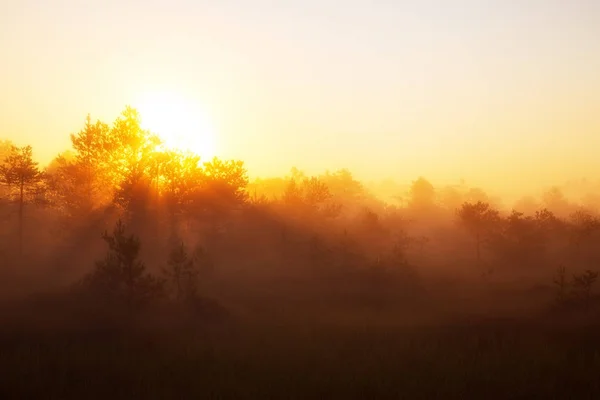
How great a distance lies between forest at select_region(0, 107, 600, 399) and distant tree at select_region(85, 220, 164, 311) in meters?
0.12

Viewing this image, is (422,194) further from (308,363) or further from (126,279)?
(308,363)

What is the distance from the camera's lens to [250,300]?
37406mm

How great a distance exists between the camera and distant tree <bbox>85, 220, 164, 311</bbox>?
29125mm

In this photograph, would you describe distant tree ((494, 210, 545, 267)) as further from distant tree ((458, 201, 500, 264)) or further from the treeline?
distant tree ((458, 201, 500, 264))

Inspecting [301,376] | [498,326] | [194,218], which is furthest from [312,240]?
[301,376]

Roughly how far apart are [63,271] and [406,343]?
128 feet

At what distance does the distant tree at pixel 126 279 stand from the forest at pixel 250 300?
12cm

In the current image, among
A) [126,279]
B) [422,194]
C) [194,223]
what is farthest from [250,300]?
[422,194]

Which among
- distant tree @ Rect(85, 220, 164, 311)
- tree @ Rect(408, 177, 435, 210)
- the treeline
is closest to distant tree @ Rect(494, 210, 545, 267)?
the treeline

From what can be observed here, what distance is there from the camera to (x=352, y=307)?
3619cm

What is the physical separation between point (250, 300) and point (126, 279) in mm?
10426

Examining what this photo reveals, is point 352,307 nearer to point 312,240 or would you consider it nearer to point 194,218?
point 312,240

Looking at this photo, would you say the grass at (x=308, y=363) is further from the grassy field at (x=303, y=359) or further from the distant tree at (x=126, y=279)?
the distant tree at (x=126, y=279)

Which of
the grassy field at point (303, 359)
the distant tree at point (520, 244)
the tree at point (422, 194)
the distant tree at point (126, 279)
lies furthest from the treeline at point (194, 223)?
the tree at point (422, 194)
